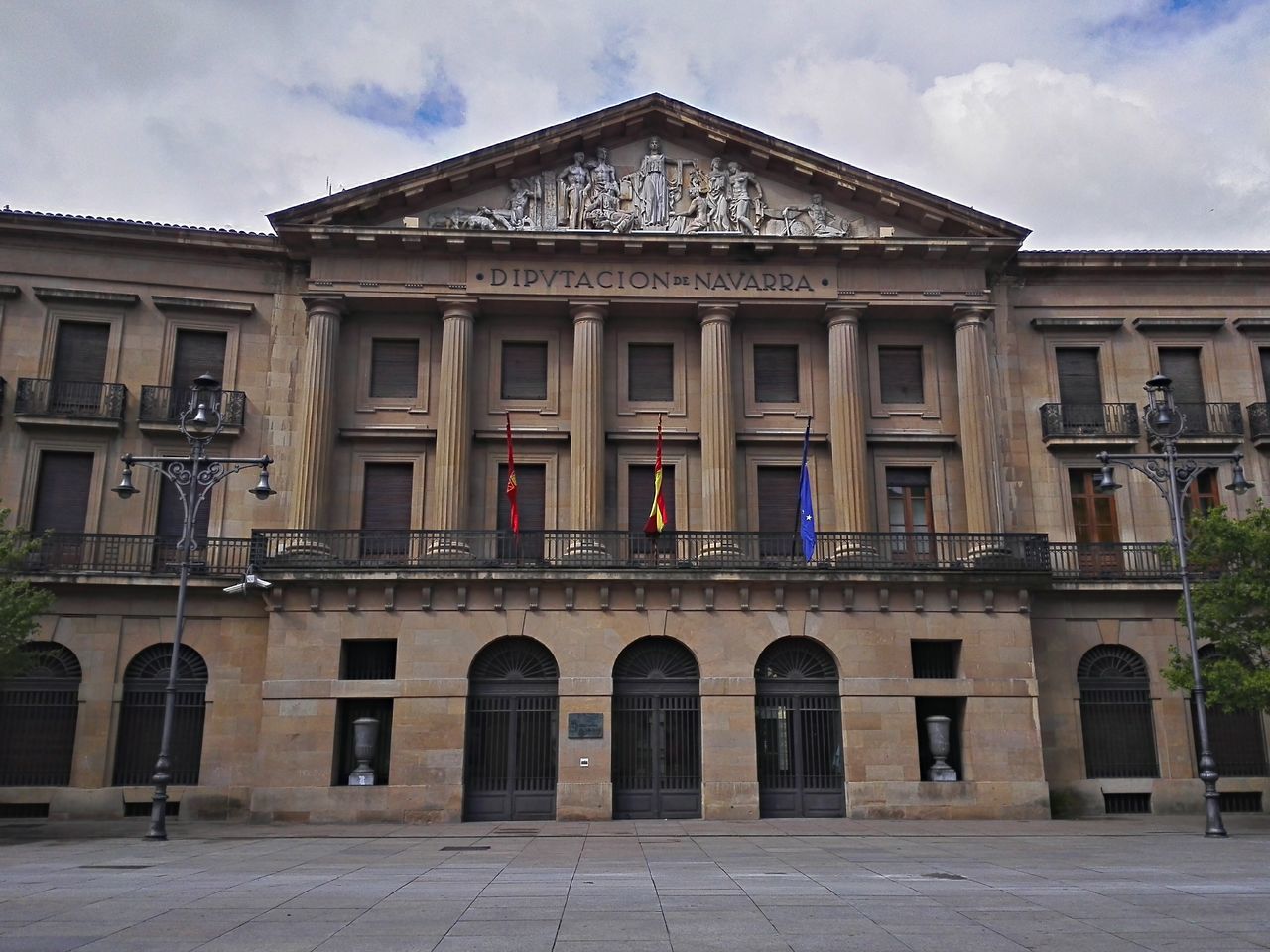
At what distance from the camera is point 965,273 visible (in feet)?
95.0

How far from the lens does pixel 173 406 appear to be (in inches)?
1086

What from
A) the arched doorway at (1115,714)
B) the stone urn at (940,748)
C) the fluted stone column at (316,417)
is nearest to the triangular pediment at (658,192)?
the fluted stone column at (316,417)

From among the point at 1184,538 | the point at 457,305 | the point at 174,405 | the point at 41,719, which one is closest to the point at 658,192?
the point at 457,305

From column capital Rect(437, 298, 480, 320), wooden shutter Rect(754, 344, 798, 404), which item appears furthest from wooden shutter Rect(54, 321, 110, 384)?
wooden shutter Rect(754, 344, 798, 404)

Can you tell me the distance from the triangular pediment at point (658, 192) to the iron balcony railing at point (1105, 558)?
8.45 meters

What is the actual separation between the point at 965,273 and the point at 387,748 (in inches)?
765

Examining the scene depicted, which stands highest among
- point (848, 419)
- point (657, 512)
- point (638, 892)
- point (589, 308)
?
point (589, 308)

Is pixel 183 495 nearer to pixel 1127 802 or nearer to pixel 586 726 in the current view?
pixel 586 726

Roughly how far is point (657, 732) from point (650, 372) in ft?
32.3

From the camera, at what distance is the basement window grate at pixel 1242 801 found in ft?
87.0

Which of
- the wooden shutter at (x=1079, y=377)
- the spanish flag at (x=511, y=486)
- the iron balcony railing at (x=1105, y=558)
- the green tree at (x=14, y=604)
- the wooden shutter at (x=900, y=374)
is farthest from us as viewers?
the wooden shutter at (x=1079, y=377)

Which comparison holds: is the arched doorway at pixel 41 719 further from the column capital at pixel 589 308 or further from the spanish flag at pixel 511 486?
the column capital at pixel 589 308

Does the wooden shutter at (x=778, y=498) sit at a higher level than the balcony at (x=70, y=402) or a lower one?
lower

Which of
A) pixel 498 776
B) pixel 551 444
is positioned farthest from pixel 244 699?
pixel 551 444
